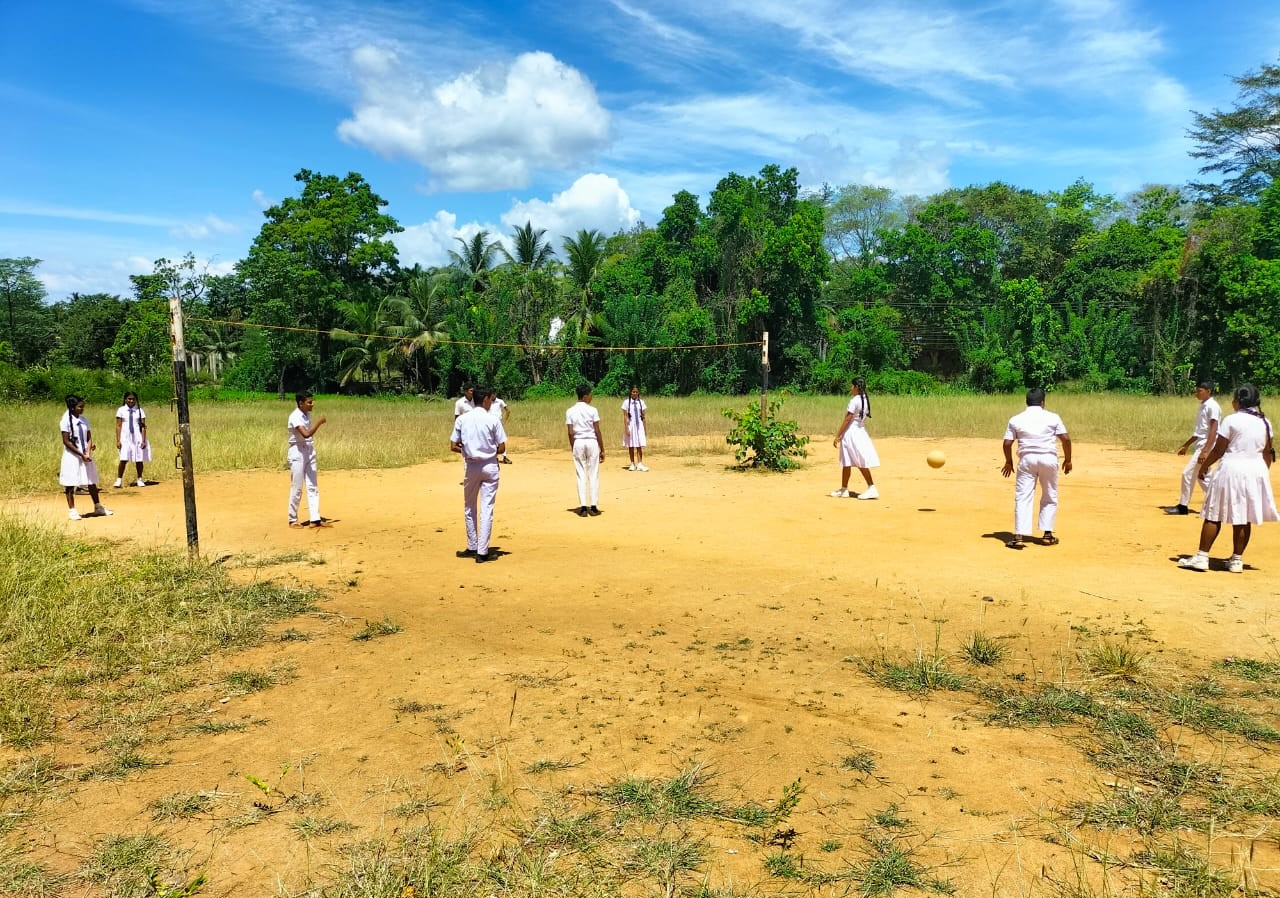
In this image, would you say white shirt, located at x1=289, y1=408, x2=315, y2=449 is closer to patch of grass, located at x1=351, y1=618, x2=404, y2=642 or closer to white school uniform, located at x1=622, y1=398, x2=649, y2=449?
patch of grass, located at x1=351, y1=618, x2=404, y2=642

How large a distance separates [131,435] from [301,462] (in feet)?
17.8

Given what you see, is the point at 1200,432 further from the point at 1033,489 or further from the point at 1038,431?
the point at 1033,489

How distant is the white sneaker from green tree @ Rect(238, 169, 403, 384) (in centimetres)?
3668

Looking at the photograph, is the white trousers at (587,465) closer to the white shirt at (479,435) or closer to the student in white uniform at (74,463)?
the white shirt at (479,435)

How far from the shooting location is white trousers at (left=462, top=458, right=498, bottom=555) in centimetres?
842

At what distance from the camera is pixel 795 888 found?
3.17m

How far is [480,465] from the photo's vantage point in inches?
330

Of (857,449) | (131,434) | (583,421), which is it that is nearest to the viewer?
(583,421)

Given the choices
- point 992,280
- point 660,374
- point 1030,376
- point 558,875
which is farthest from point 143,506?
point 992,280

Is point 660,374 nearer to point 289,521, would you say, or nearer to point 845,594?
point 289,521

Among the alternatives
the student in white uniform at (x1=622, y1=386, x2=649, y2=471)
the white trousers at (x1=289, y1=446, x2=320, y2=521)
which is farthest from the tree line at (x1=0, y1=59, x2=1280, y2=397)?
the white trousers at (x1=289, y1=446, x2=320, y2=521)

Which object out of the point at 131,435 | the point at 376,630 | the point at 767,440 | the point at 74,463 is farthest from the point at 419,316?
the point at 376,630

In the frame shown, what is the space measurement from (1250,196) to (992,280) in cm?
1135

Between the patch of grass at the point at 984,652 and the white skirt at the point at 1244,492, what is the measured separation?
132 inches
